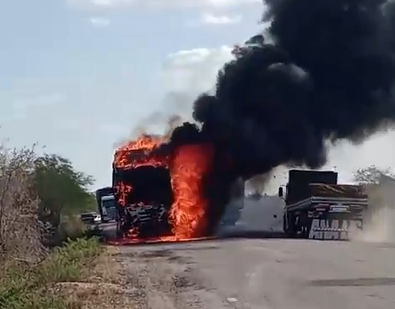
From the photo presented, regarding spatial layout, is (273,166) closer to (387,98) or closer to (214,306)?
(387,98)

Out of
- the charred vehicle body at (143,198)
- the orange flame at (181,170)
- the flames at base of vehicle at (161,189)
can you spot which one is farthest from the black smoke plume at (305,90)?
the charred vehicle body at (143,198)

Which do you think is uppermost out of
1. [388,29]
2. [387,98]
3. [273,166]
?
[388,29]

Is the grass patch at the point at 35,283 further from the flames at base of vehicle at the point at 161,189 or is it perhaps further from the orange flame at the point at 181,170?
the orange flame at the point at 181,170

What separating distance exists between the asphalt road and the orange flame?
653 cm

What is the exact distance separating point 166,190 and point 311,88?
7.58 m

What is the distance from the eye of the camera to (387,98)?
137 feet

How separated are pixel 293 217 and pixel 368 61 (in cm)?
840

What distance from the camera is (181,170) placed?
43.6 meters

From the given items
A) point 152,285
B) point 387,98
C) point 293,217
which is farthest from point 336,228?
point 152,285

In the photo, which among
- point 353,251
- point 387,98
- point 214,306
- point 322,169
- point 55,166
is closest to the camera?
point 214,306

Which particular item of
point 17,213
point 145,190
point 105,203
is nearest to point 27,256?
point 17,213

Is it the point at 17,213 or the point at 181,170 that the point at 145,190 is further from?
the point at 17,213

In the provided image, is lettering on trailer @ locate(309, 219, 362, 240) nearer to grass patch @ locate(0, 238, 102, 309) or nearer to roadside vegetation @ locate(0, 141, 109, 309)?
roadside vegetation @ locate(0, 141, 109, 309)

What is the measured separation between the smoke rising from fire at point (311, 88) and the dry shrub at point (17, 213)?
2090cm
